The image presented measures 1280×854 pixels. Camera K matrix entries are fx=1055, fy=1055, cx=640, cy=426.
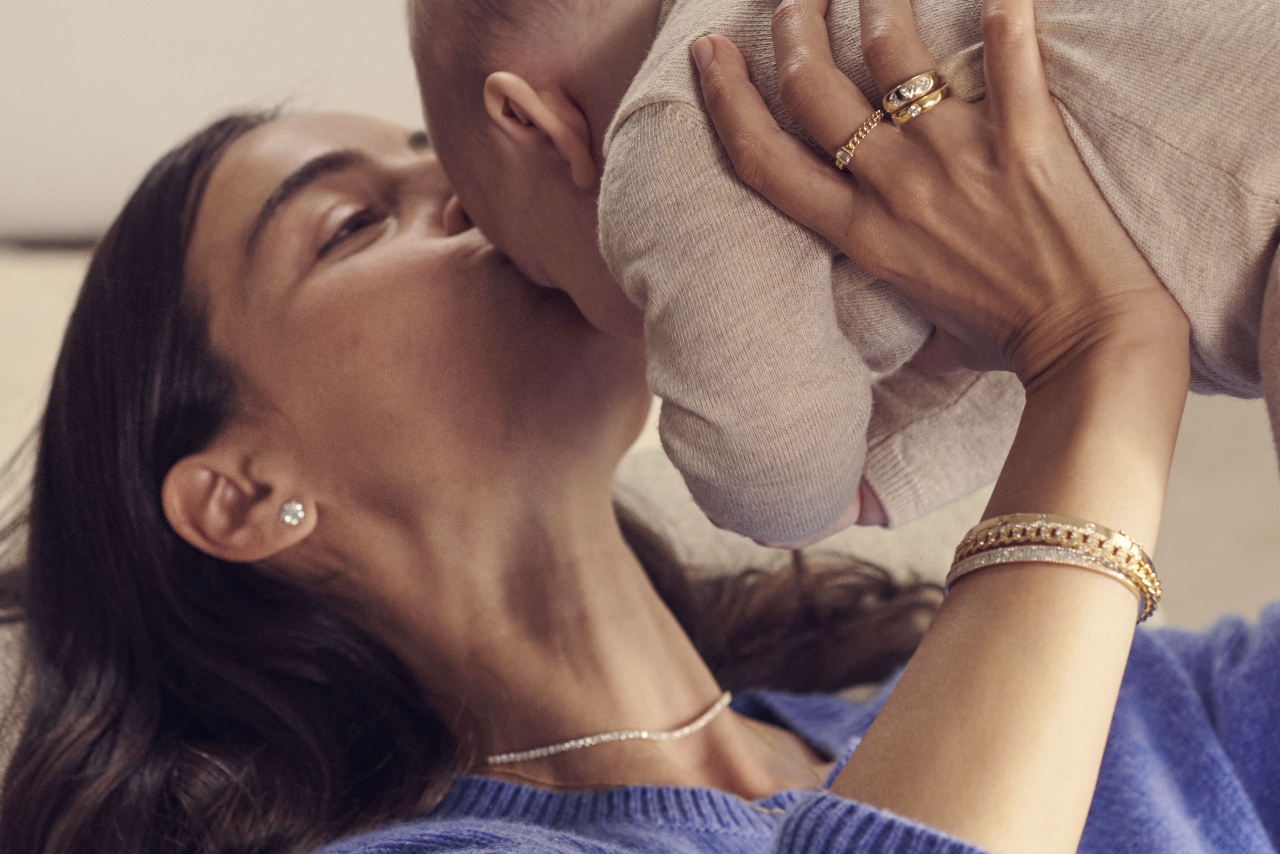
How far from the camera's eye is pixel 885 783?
56 cm

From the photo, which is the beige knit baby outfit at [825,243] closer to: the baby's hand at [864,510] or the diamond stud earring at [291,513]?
the baby's hand at [864,510]

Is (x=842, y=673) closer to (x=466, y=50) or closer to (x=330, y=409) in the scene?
(x=330, y=409)

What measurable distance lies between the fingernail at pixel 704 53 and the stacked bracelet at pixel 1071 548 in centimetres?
35

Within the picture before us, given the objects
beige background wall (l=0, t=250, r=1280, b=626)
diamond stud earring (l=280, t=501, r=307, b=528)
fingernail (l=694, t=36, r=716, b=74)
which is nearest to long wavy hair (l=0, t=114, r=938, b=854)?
diamond stud earring (l=280, t=501, r=307, b=528)

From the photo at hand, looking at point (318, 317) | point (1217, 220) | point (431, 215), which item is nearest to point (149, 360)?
point (318, 317)

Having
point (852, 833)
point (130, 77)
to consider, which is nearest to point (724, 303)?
point (852, 833)

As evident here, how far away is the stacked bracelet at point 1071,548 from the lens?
0.57 metres

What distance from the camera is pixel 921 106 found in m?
0.65

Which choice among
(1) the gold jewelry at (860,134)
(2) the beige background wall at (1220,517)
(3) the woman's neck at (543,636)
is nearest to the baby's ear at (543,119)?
(1) the gold jewelry at (860,134)

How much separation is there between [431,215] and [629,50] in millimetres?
331

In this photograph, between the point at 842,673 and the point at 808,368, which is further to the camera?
the point at 842,673

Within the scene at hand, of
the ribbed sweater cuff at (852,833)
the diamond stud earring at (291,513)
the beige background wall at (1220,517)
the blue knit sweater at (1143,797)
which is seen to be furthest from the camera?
the beige background wall at (1220,517)

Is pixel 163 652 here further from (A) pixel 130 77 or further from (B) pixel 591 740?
(A) pixel 130 77

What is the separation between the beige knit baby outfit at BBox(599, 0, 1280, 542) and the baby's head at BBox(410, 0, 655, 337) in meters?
0.07
